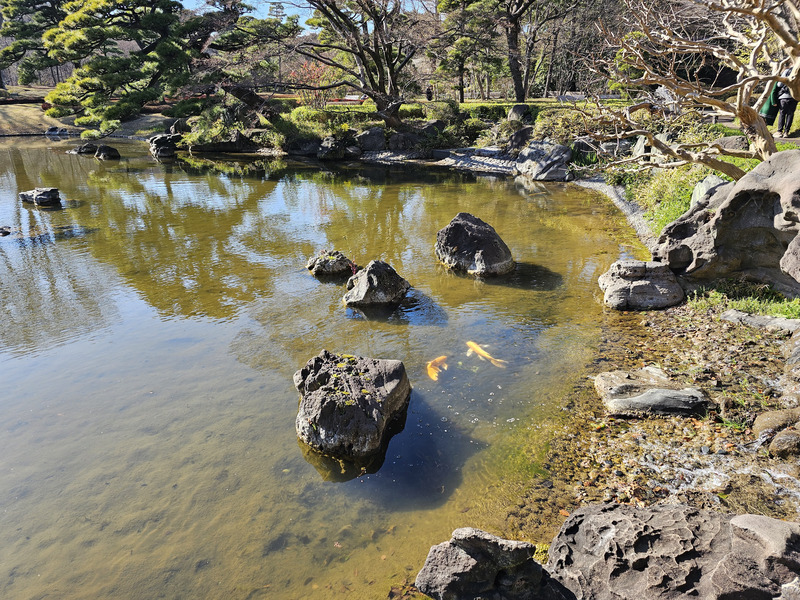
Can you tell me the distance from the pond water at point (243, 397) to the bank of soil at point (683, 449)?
30 centimetres

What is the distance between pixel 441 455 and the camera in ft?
16.8

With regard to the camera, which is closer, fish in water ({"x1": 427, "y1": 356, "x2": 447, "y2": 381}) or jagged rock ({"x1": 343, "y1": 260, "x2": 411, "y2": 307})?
fish in water ({"x1": 427, "y1": 356, "x2": 447, "y2": 381})

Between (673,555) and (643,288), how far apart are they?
5577 mm

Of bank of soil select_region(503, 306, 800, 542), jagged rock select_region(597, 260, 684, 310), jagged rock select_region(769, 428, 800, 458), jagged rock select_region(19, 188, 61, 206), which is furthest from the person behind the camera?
jagged rock select_region(19, 188, 61, 206)

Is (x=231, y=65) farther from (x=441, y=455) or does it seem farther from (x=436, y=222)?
(x=441, y=455)

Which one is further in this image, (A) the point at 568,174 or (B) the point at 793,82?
(A) the point at 568,174

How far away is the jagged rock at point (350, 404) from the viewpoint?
16.7 ft

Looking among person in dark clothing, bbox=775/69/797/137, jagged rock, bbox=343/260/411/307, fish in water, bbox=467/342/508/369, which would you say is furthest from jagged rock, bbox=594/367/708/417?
person in dark clothing, bbox=775/69/797/137

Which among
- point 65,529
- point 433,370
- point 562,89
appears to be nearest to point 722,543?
point 433,370

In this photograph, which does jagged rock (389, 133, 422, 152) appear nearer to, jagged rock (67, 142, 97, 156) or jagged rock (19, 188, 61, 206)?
jagged rock (19, 188, 61, 206)

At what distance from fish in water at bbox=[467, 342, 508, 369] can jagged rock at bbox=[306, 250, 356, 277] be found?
11.1 feet

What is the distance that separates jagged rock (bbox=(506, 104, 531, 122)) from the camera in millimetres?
23844

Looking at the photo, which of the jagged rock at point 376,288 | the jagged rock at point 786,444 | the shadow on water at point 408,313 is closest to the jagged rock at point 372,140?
the jagged rock at point 376,288

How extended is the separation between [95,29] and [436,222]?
928 inches
